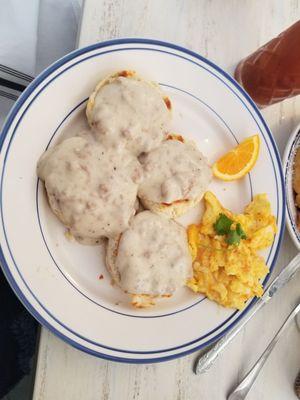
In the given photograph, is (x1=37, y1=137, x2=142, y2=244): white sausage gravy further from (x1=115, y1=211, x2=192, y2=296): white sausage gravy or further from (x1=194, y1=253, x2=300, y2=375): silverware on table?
(x1=194, y1=253, x2=300, y2=375): silverware on table

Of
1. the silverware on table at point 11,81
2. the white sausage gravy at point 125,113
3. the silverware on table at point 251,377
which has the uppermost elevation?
the silverware on table at point 11,81

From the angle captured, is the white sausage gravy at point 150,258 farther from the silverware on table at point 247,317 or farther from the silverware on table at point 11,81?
the silverware on table at point 11,81

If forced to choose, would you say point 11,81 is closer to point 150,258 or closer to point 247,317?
point 150,258

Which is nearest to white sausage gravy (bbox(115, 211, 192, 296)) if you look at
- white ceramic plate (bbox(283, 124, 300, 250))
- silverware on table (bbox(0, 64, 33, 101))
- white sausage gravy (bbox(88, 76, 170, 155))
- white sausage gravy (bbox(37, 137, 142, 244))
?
white sausage gravy (bbox(37, 137, 142, 244))

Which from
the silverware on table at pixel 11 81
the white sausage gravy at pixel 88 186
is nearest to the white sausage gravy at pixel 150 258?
the white sausage gravy at pixel 88 186

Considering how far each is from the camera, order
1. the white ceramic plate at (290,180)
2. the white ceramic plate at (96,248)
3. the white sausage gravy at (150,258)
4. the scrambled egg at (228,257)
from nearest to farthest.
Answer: the white ceramic plate at (96,248) < the white sausage gravy at (150,258) < the scrambled egg at (228,257) < the white ceramic plate at (290,180)

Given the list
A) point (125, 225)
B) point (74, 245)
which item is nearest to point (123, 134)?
point (125, 225)

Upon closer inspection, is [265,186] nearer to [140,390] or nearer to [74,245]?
[74,245]
